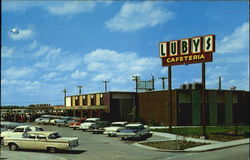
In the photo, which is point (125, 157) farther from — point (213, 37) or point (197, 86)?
point (197, 86)

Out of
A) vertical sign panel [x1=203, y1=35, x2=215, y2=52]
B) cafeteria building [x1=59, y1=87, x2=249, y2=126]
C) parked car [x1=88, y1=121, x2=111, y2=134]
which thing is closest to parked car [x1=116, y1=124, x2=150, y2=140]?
parked car [x1=88, y1=121, x2=111, y2=134]

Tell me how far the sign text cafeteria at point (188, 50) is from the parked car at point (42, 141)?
60.1ft

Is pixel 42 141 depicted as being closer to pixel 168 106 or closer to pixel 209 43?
Answer: pixel 209 43

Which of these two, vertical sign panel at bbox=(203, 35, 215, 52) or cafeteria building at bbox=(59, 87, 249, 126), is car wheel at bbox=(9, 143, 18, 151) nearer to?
vertical sign panel at bbox=(203, 35, 215, 52)

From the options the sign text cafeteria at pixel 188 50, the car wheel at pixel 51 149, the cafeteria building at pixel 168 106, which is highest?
the sign text cafeteria at pixel 188 50

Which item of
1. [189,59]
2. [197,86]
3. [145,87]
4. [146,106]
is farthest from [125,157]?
[145,87]

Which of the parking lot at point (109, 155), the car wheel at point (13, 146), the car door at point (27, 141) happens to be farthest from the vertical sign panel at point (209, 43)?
the car wheel at point (13, 146)

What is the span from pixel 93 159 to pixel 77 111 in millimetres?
40967

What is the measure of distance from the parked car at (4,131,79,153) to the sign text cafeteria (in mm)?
18321

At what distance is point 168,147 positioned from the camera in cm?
→ 2520

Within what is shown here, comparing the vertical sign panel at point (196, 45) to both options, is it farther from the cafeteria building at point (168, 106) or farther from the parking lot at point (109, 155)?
the cafeteria building at point (168, 106)

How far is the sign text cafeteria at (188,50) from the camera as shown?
3259cm

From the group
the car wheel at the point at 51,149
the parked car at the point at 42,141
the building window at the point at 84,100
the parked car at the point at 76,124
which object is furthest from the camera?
the building window at the point at 84,100

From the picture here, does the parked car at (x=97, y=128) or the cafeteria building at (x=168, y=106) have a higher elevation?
the cafeteria building at (x=168, y=106)
